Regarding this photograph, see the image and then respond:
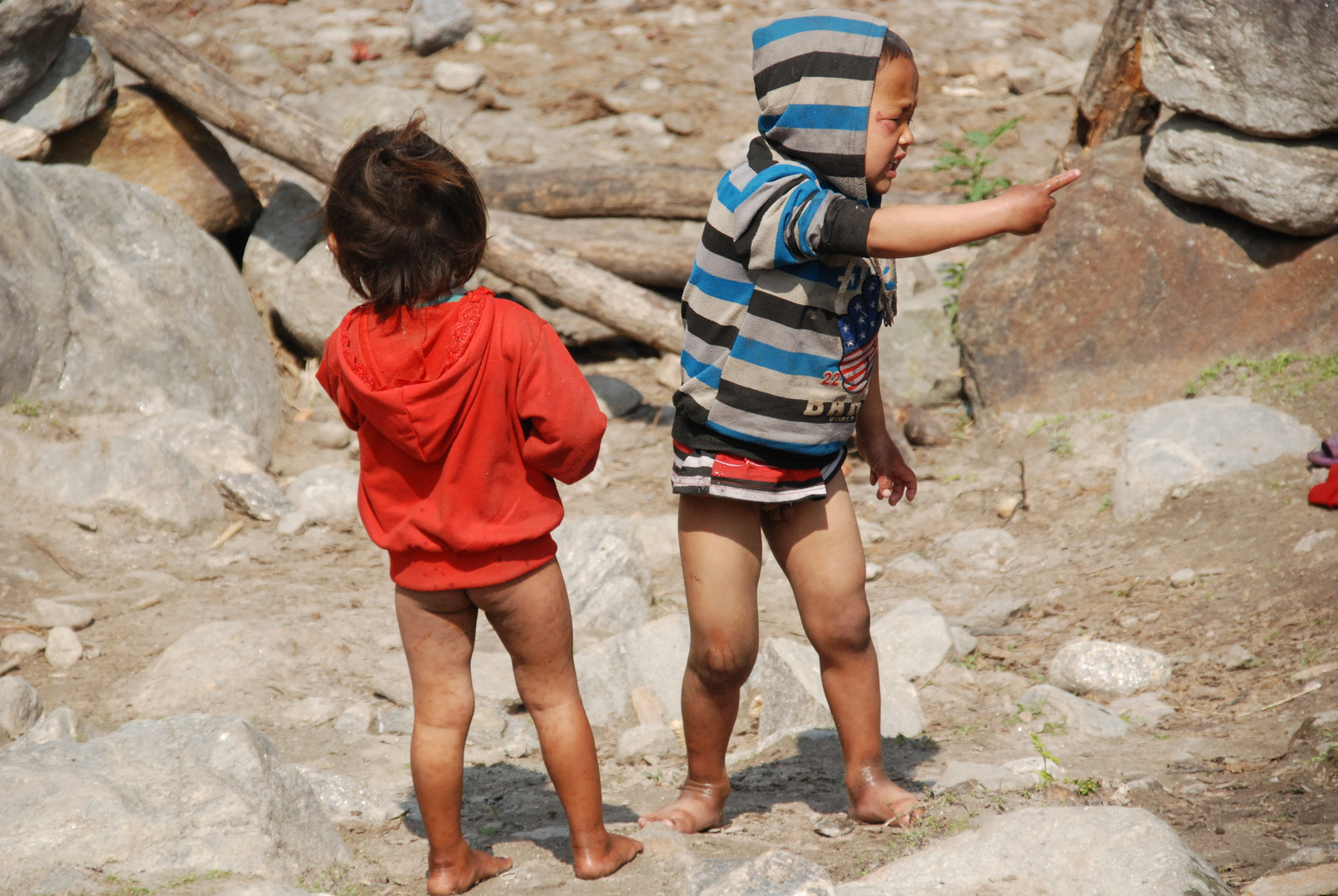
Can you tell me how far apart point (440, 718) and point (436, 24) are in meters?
8.81

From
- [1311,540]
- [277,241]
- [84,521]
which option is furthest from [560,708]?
[277,241]

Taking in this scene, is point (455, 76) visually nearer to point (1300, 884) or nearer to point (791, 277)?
point (791, 277)

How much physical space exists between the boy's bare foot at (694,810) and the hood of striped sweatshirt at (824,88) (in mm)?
1442

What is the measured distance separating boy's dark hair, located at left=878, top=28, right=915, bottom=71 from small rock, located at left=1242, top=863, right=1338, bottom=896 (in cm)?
170

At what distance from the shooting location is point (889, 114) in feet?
7.32

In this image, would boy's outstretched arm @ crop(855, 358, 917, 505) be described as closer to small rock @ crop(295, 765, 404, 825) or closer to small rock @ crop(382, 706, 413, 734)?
small rock @ crop(295, 765, 404, 825)

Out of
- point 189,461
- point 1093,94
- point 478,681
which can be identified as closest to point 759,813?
point 478,681

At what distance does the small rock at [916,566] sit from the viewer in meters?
4.51

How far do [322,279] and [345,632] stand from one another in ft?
9.86

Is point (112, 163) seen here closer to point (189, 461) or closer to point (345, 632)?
point (189, 461)

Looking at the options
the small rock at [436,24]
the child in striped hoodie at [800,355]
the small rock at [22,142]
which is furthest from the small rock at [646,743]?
the small rock at [436,24]

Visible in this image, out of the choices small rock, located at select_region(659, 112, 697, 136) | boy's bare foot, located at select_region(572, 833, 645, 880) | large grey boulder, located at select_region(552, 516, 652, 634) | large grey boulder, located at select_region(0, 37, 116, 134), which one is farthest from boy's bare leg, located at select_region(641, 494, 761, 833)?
small rock, located at select_region(659, 112, 697, 136)

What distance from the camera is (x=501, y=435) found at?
Answer: 2.15m

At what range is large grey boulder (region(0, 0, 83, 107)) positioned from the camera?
18.5 feet
